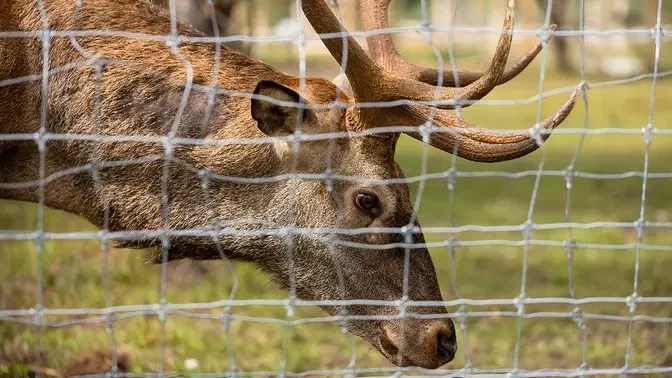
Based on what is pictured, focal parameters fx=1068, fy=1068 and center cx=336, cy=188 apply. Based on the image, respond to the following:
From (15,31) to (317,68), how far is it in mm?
26366

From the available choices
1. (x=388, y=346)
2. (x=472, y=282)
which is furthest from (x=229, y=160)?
(x=472, y=282)

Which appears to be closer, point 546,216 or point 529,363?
point 529,363

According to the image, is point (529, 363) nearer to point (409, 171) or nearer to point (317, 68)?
point (409, 171)

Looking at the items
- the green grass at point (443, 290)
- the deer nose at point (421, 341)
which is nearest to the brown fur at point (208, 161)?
the deer nose at point (421, 341)

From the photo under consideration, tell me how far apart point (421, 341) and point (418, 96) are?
1.03 m

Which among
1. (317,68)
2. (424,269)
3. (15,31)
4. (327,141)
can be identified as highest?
(15,31)

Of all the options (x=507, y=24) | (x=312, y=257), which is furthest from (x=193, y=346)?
(x=507, y=24)

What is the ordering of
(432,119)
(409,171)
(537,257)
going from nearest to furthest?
(432,119) < (537,257) < (409,171)

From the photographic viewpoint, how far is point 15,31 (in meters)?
4.67

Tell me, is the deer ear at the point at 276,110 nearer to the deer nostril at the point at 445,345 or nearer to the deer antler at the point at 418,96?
the deer antler at the point at 418,96

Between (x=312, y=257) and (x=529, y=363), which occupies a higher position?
(x=312, y=257)

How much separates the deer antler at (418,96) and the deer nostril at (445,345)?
77 cm

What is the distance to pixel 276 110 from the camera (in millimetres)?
4410

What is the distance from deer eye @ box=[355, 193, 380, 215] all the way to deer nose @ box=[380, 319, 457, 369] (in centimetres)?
49
